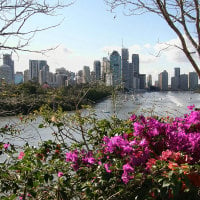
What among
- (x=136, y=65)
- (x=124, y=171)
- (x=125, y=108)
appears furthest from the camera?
(x=136, y=65)

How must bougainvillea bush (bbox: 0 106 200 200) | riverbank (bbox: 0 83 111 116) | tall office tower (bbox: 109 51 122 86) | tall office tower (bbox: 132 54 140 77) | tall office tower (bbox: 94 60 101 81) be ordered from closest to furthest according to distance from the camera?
1. bougainvillea bush (bbox: 0 106 200 200)
2. riverbank (bbox: 0 83 111 116)
3. tall office tower (bbox: 94 60 101 81)
4. tall office tower (bbox: 109 51 122 86)
5. tall office tower (bbox: 132 54 140 77)

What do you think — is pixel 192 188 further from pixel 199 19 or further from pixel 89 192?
pixel 199 19

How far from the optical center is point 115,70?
298 cm

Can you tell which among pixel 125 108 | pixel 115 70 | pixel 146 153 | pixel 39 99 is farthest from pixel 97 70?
pixel 146 153

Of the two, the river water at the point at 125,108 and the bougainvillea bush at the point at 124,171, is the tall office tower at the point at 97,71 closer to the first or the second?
the river water at the point at 125,108

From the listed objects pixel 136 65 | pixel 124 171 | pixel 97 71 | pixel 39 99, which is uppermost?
pixel 136 65

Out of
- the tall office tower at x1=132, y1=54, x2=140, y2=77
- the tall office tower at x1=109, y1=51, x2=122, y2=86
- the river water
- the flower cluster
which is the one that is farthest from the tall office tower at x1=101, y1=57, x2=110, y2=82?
the tall office tower at x1=132, y1=54, x2=140, y2=77

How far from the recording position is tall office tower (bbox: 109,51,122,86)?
2789mm

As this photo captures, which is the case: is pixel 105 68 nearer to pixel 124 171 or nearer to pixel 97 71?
pixel 97 71

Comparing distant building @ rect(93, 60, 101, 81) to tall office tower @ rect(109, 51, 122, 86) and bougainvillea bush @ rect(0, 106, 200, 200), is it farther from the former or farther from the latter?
bougainvillea bush @ rect(0, 106, 200, 200)

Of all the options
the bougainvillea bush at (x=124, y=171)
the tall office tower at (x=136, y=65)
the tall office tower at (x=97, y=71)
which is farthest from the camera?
the tall office tower at (x=136, y=65)

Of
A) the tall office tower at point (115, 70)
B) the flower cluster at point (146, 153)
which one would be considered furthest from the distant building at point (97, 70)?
the flower cluster at point (146, 153)

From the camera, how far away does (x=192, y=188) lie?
91 centimetres

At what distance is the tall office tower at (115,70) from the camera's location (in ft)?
9.15
